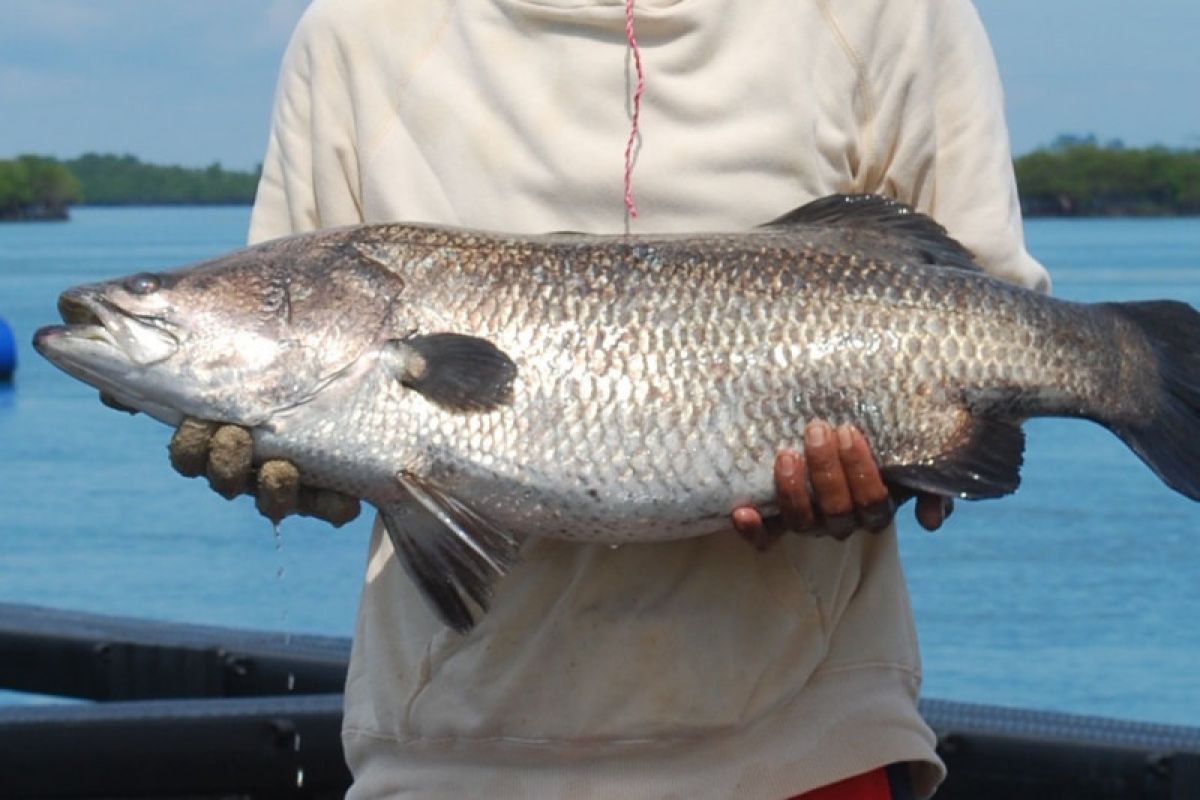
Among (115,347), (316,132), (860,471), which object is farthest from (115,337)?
(860,471)

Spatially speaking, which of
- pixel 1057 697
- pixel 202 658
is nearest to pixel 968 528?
pixel 1057 697

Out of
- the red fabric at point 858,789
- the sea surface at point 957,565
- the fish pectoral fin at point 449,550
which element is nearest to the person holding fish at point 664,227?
the red fabric at point 858,789

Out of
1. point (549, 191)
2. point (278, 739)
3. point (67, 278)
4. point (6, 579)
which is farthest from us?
point (67, 278)

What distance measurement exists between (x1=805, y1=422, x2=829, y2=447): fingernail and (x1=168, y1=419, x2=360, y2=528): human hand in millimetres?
546

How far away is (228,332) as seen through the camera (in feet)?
8.84

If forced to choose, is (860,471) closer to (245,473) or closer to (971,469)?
(971,469)

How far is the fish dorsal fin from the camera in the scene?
2.71m

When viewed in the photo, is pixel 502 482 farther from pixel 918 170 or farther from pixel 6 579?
pixel 6 579

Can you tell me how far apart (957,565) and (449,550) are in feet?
24.9

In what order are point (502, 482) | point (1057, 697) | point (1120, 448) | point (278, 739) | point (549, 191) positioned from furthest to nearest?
point (1120, 448)
point (1057, 697)
point (278, 739)
point (549, 191)
point (502, 482)

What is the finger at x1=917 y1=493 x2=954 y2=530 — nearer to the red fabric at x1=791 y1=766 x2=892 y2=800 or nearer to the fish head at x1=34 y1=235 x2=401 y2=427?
the red fabric at x1=791 y1=766 x2=892 y2=800

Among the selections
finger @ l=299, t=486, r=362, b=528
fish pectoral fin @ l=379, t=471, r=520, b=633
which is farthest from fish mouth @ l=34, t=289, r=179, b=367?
fish pectoral fin @ l=379, t=471, r=520, b=633

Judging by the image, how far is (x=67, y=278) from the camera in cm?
3566

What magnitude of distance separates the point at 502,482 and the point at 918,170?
711 mm
